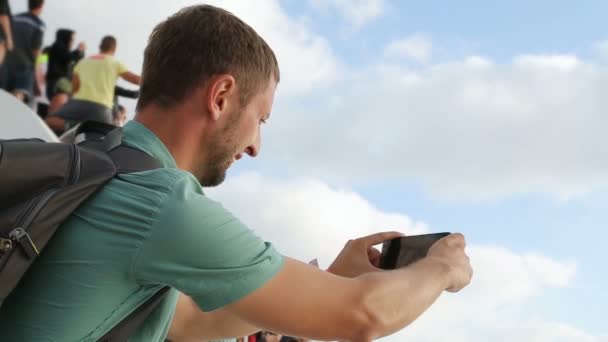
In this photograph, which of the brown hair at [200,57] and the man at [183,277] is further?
the brown hair at [200,57]

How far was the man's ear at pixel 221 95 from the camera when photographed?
7.79 ft

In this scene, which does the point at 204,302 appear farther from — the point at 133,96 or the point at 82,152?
the point at 133,96

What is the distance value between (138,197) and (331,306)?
52cm

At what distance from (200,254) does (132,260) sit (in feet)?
0.55

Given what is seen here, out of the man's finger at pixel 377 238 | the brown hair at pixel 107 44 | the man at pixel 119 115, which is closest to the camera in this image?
the man's finger at pixel 377 238

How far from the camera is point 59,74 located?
442 inches

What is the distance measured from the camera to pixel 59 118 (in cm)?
846

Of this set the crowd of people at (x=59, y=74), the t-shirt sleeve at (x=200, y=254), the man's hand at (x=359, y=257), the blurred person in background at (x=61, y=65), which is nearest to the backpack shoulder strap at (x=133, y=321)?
the t-shirt sleeve at (x=200, y=254)

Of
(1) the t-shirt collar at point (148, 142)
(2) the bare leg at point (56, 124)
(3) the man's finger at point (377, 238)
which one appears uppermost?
(3) the man's finger at point (377, 238)

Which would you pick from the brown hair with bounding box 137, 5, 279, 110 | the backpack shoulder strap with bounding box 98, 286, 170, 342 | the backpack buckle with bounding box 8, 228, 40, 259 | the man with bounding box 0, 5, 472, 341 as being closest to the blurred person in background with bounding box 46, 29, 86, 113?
the brown hair with bounding box 137, 5, 279, 110

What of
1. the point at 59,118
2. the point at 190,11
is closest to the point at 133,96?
the point at 59,118

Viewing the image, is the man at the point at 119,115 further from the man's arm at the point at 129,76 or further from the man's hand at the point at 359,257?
the man's hand at the point at 359,257

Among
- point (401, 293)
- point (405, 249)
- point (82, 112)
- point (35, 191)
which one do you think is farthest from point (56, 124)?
point (401, 293)

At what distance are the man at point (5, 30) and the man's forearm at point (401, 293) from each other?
26.7 feet
